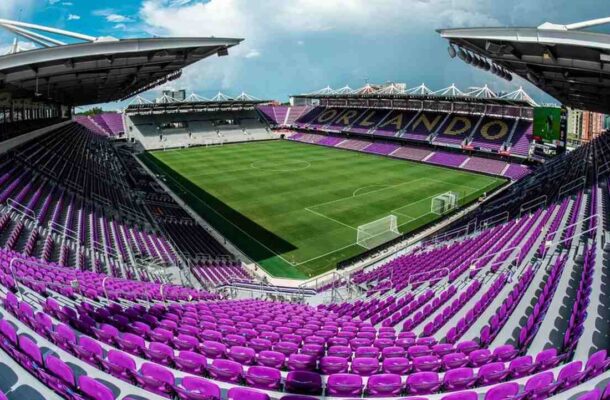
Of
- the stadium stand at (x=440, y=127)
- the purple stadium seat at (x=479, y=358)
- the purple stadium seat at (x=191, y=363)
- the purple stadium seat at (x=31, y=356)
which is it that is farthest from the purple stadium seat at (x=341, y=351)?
the stadium stand at (x=440, y=127)

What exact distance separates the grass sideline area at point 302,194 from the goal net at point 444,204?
2.11ft

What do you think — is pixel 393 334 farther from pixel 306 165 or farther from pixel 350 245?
pixel 306 165

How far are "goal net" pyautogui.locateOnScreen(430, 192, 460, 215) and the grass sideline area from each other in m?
0.64

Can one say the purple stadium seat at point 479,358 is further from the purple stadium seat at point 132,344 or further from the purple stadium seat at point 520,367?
the purple stadium seat at point 132,344

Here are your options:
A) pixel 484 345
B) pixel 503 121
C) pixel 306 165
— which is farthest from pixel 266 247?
pixel 503 121

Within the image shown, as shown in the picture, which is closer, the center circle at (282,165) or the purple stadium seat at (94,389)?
the purple stadium seat at (94,389)

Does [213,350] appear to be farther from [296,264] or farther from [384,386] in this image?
[296,264]

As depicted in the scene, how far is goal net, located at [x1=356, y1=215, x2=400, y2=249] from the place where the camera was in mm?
24172

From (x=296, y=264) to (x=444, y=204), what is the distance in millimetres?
14281

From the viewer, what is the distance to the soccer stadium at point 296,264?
229 inches

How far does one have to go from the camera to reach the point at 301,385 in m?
5.72

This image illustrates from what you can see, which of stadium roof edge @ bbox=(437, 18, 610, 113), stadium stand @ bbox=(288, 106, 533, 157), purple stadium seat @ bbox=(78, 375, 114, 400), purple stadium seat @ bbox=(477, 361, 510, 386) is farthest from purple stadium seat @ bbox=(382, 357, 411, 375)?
stadium stand @ bbox=(288, 106, 533, 157)

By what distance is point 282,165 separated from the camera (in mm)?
47750

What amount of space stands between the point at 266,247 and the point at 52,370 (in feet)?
62.2
